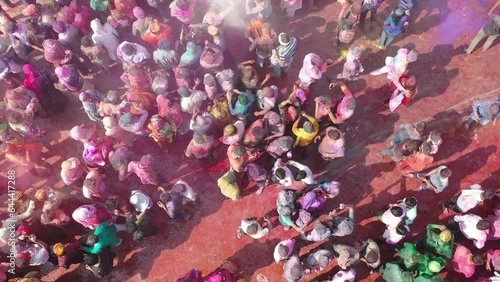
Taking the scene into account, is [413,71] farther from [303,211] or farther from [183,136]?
[183,136]

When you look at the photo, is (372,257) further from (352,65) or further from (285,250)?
(352,65)

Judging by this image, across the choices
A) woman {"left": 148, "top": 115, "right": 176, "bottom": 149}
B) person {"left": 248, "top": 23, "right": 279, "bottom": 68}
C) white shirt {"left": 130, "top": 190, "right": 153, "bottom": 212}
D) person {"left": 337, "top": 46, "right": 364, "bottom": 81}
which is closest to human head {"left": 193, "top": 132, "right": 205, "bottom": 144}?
woman {"left": 148, "top": 115, "right": 176, "bottom": 149}

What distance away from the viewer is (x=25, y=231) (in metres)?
9.11

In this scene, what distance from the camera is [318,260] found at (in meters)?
8.69

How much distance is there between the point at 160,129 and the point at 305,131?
317cm

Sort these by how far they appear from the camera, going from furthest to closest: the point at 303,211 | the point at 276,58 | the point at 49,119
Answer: the point at 49,119 → the point at 276,58 → the point at 303,211

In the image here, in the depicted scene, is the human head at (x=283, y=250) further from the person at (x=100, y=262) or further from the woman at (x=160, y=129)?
the person at (x=100, y=262)

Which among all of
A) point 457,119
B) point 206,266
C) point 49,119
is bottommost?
point 206,266

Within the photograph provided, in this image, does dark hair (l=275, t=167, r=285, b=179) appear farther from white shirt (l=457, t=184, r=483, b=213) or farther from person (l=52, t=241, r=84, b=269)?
person (l=52, t=241, r=84, b=269)

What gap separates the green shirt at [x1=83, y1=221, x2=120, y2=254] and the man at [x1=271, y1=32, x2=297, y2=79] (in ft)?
17.7

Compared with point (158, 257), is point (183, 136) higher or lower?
higher

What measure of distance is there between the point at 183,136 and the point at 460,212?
22.3 ft

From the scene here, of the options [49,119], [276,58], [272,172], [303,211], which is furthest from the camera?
[49,119]

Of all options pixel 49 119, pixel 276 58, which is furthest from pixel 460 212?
pixel 49 119
